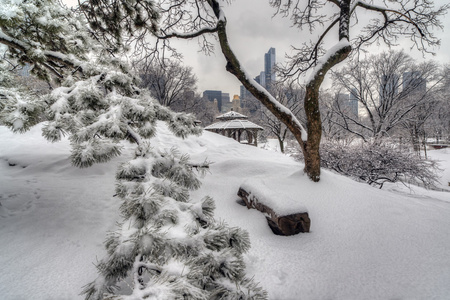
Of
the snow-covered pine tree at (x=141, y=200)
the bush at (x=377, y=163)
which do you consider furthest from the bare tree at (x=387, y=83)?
the snow-covered pine tree at (x=141, y=200)

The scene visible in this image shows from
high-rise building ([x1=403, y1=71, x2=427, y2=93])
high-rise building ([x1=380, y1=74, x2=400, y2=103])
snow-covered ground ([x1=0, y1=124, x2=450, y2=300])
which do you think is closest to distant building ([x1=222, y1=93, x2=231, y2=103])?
high-rise building ([x1=380, y1=74, x2=400, y2=103])

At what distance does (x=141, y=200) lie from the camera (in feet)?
3.89

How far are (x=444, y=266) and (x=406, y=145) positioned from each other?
5.91 metres

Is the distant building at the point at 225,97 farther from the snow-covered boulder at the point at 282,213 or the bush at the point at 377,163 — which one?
the snow-covered boulder at the point at 282,213

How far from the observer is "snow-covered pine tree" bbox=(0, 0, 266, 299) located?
0.94m

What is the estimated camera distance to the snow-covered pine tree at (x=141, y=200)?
3.08 ft

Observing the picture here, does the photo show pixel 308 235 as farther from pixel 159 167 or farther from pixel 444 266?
pixel 159 167

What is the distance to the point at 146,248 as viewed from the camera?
0.95 meters

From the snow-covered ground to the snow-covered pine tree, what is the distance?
2.51 ft

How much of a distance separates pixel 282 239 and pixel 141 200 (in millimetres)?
2176

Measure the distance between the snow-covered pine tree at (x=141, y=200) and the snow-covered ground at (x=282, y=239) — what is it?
2.51 feet

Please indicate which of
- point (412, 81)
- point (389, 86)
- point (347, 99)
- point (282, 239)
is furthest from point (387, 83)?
point (282, 239)

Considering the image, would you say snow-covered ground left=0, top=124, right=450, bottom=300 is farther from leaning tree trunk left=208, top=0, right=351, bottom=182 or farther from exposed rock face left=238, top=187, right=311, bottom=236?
leaning tree trunk left=208, top=0, right=351, bottom=182

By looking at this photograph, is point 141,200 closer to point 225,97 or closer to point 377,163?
point 377,163
